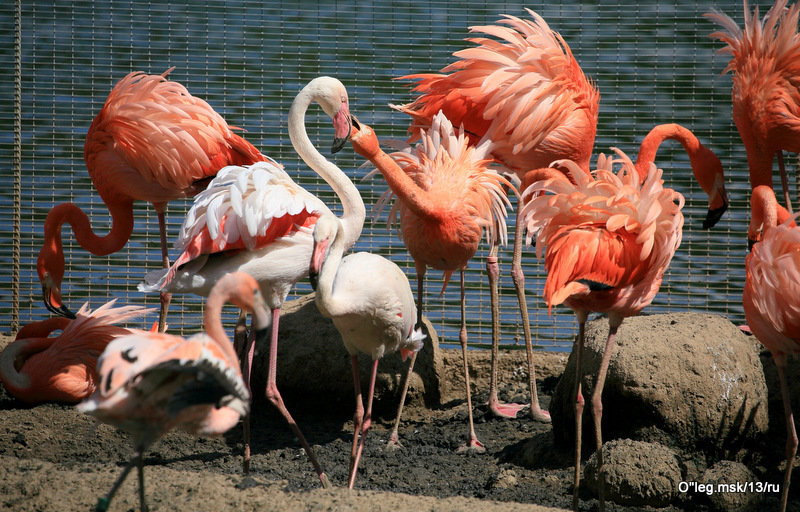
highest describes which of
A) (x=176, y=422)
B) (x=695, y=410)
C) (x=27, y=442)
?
(x=176, y=422)

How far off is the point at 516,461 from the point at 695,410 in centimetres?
94

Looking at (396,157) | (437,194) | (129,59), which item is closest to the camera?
(437,194)

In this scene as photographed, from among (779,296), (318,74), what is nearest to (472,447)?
(779,296)

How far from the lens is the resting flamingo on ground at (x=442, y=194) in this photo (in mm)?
3668

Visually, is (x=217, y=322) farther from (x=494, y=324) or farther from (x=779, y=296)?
(x=494, y=324)

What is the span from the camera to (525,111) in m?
4.10

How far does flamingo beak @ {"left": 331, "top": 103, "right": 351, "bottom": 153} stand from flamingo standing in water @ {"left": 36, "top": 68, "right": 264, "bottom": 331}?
0.94 meters

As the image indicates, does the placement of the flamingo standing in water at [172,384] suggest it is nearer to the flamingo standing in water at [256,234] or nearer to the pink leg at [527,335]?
the flamingo standing in water at [256,234]

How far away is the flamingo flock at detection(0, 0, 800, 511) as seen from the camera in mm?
2371

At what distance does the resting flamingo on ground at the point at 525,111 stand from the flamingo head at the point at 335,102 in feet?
2.85

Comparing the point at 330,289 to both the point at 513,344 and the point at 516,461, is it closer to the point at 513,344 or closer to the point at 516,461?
the point at 516,461

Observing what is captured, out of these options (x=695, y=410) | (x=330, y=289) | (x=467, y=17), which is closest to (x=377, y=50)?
(x=467, y=17)

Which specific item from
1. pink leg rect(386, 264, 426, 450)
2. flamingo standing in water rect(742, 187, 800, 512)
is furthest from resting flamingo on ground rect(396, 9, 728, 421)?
flamingo standing in water rect(742, 187, 800, 512)

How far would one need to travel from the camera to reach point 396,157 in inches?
160
